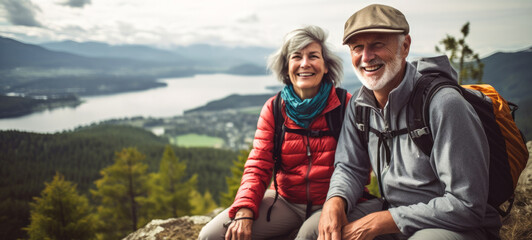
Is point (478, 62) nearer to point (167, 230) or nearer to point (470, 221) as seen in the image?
point (470, 221)

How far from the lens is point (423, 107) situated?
1851 millimetres

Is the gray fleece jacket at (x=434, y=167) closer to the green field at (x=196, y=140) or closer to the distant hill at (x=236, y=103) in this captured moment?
the green field at (x=196, y=140)

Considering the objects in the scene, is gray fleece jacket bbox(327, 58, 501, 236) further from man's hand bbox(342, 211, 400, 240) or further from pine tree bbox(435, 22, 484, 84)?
pine tree bbox(435, 22, 484, 84)

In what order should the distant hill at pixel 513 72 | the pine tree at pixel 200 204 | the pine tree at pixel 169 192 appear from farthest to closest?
the pine tree at pixel 200 204 → the pine tree at pixel 169 192 → the distant hill at pixel 513 72

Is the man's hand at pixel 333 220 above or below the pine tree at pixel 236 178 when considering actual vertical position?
above

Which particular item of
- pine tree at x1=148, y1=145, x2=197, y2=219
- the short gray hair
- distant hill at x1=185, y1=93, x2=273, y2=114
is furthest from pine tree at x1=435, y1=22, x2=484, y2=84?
distant hill at x1=185, y1=93, x2=273, y2=114

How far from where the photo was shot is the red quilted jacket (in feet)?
9.14

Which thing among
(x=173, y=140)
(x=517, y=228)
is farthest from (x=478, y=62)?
(x=173, y=140)

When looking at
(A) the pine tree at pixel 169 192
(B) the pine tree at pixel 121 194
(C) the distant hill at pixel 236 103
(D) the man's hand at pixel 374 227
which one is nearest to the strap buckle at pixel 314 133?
(D) the man's hand at pixel 374 227

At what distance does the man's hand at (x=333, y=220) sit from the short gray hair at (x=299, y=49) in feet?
5.12

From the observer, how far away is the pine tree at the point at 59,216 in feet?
40.8

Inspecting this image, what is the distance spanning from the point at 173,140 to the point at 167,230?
90.4 metres

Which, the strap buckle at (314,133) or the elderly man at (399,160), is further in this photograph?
the strap buckle at (314,133)

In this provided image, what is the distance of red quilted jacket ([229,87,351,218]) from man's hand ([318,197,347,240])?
48 cm
